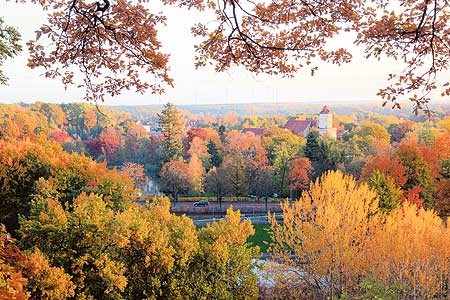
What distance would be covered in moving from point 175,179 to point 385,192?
18714 millimetres

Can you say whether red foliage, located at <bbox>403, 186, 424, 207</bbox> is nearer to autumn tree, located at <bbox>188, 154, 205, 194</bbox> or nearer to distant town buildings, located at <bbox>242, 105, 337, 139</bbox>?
autumn tree, located at <bbox>188, 154, 205, 194</bbox>

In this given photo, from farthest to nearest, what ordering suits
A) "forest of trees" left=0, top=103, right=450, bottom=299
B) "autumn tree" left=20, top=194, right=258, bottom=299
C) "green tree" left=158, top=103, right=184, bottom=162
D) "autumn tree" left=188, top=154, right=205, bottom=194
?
"green tree" left=158, top=103, right=184, bottom=162 → "autumn tree" left=188, top=154, right=205, bottom=194 → "forest of trees" left=0, top=103, right=450, bottom=299 → "autumn tree" left=20, top=194, right=258, bottom=299

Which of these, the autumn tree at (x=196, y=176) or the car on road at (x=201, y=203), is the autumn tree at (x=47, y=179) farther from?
the autumn tree at (x=196, y=176)

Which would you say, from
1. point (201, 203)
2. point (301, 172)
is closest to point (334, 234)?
point (301, 172)

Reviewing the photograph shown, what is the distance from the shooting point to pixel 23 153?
55.5 ft

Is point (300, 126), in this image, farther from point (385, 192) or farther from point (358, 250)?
point (358, 250)

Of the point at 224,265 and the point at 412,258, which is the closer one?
the point at 412,258

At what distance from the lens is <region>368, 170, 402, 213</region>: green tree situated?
17812 millimetres

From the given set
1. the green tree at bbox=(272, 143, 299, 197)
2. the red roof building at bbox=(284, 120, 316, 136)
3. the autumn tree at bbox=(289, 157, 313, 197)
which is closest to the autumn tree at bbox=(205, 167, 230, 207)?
the green tree at bbox=(272, 143, 299, 197)

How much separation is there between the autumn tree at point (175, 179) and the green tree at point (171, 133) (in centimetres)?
475

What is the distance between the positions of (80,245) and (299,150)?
93.9ft

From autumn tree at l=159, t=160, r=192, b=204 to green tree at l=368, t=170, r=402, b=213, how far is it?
59.7 ft

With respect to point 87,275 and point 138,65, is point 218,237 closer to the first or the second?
point 87,275

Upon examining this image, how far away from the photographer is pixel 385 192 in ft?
58.9
